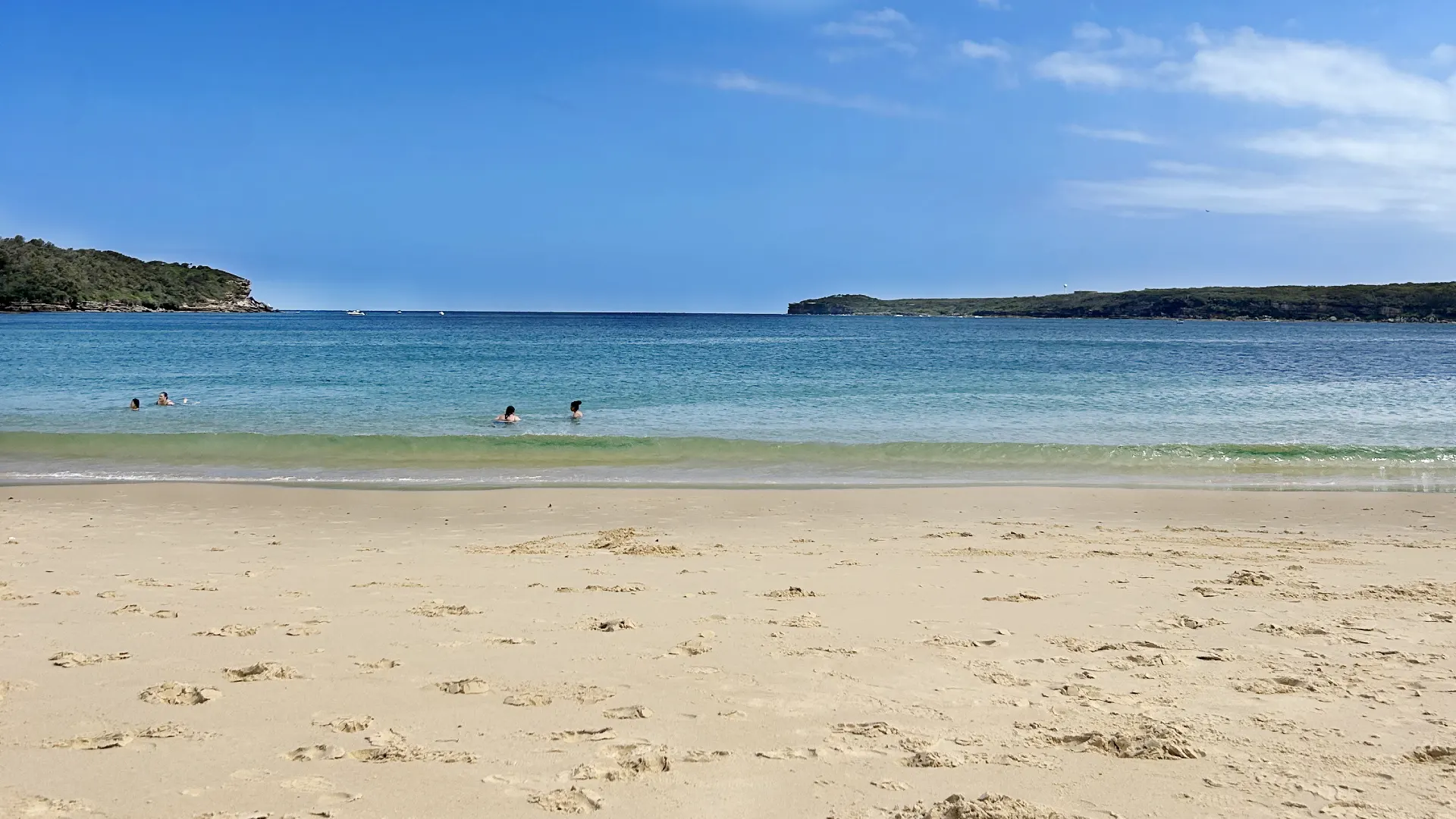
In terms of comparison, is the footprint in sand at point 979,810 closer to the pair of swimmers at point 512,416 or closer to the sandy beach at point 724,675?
the sandy beach at point 724,675

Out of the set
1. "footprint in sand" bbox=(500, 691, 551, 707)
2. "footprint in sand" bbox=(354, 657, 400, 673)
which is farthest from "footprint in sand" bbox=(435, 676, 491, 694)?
"footprint in sand" bbox=(354, 657, 400, 673)

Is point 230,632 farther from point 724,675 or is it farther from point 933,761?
point 933,761

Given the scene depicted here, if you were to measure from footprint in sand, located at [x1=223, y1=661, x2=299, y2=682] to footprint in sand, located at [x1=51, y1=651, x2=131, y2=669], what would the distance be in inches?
29.8

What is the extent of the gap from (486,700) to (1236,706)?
381cm

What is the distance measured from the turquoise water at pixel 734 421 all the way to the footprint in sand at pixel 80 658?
8343mm

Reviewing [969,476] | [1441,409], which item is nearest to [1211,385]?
[1441,409]

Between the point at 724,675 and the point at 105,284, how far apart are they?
177 metres

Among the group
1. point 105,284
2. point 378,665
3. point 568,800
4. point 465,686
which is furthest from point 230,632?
point 105,284

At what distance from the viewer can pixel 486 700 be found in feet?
15.3

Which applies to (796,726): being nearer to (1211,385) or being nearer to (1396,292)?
(1211,385)

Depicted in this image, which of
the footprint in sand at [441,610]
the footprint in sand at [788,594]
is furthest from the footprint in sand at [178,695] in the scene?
the footprint in sand at [788,594]

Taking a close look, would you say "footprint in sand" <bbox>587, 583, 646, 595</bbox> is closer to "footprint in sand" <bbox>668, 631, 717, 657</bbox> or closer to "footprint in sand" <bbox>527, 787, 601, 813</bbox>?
"footprint in sand" <bbox>668, 631, 717, 657</bbox>

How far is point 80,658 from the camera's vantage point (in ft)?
17.2

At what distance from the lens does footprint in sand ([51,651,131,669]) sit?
516cm
